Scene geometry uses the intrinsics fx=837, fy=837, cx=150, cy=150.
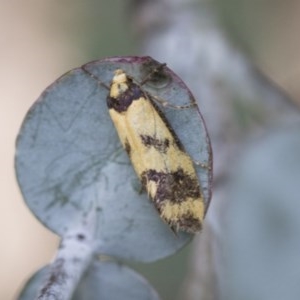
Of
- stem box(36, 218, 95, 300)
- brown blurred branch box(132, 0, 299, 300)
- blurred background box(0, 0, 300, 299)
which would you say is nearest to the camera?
stem box(36, 218, 95, 300)

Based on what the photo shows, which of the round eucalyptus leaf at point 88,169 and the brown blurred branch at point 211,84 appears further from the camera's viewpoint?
the brown blurred branch at point 211,84

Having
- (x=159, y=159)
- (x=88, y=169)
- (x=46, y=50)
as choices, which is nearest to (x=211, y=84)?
(x=159, y=159)

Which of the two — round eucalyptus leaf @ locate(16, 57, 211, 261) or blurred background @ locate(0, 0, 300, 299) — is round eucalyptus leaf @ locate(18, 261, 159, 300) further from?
blurred background @ locate(0, 0, 300, 299)

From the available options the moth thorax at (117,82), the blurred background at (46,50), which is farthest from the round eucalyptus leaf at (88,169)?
the blurred background at (46,50)

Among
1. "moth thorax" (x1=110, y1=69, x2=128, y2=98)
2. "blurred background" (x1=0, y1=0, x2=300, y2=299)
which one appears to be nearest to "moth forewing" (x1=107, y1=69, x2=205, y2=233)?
"moth thorax" (x1=110, y1=69, x2=128, y2=98)

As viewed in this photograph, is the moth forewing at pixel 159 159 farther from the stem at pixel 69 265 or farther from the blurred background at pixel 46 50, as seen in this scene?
the blurred background at pixel 46 50

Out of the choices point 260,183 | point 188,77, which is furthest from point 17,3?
point 260,183
